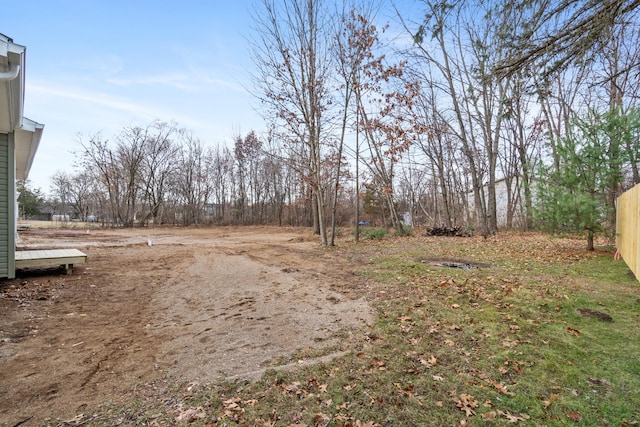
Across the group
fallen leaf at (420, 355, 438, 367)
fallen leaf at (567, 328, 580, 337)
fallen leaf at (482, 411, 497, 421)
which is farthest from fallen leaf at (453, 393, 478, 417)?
fallen leaf at (567, 328, 580, 337)

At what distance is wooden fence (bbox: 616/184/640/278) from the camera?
507 centimetres

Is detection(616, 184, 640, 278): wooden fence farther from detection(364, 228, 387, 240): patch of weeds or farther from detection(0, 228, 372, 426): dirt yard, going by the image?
detection(364, 228, 387, 240): patch of weeds

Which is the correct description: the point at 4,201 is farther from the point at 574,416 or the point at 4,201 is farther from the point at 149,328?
the point at 574,416

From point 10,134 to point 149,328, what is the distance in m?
4.55

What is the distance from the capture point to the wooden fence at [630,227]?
16.6 ft

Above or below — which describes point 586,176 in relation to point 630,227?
above

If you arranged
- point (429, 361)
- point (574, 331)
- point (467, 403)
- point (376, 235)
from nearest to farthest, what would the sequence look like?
point (467, 403)
point (429, 361)
point (574, 331)
point (376, 235)

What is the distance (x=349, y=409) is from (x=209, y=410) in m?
0.97

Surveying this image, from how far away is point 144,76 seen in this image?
11.4 metres

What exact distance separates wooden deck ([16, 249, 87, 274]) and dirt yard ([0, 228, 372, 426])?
9.9 inches

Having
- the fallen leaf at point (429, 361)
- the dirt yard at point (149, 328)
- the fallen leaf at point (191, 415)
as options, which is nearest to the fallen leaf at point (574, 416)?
the fallen leaf at point (429, 361)

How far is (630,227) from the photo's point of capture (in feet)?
18.6

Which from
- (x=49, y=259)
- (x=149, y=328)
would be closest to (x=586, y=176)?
(x=149, y=328)

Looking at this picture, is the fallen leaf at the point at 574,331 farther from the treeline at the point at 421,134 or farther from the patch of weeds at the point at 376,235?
the patch of weeds at the point at 376,235
